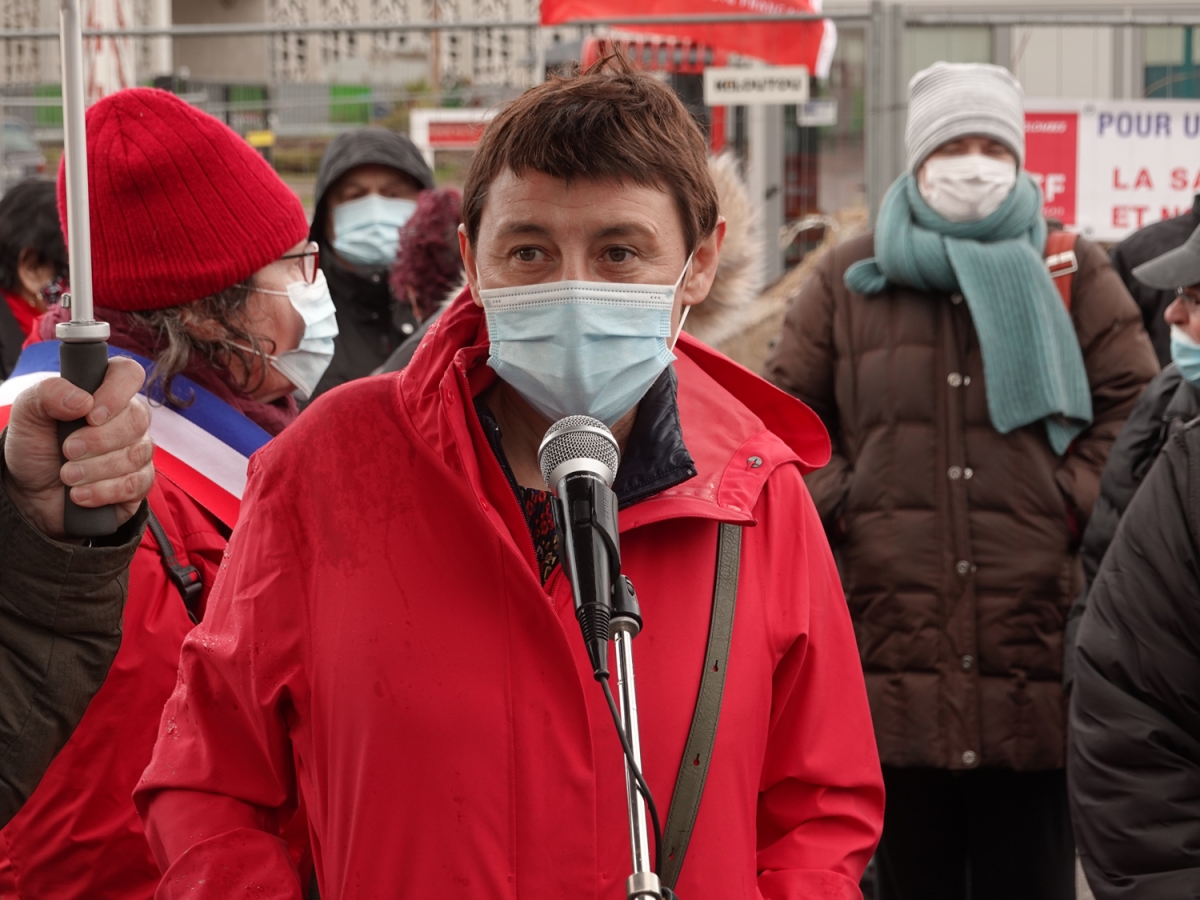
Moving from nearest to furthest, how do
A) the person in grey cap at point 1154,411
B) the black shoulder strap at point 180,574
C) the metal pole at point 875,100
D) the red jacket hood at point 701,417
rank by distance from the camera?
the red jacket hood at point 701,417
the black shoulder strap at point 180,574
the person in grey cap at point 1154,411
the metal pole at point 875,100

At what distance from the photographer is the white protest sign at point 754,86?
6.56 meters

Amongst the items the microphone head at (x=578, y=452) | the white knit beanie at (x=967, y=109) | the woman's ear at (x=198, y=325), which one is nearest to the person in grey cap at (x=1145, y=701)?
the microphone head at (x=578, y=452)

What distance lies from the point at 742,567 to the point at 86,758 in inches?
44.6

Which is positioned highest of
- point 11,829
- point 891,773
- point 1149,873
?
point 11,829

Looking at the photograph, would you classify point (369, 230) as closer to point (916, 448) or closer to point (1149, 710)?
point (916, 448)

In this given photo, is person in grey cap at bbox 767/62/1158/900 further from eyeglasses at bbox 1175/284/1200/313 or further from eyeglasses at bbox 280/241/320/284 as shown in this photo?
eyeglasses at bbox 280/241/320/284

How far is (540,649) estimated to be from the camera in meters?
1.90

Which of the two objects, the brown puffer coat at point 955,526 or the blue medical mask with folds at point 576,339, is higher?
the blue medical mask with folds at point 576,339

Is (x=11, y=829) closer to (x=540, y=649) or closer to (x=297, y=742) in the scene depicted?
(x=297, y=742)

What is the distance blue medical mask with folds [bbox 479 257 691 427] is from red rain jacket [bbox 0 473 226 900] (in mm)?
781

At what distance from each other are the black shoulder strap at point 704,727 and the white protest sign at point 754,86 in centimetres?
496

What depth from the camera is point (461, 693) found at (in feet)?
6.18

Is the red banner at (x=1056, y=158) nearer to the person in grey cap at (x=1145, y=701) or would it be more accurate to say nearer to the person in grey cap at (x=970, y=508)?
the person in grey cap at (x=970, y=508)

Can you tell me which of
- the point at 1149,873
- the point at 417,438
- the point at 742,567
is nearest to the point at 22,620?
the point at 417,438
